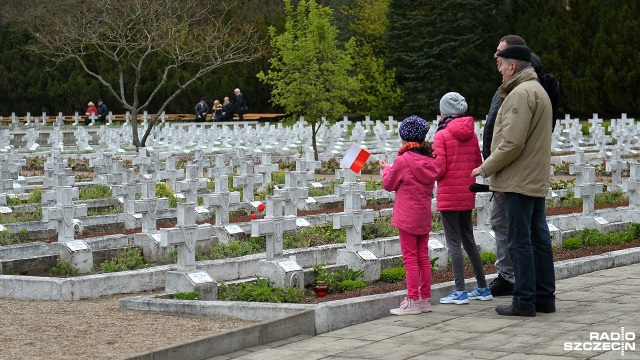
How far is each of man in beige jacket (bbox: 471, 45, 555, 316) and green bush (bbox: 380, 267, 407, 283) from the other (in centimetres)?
256

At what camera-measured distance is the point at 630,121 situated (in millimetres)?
36844

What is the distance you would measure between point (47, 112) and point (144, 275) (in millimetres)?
49206

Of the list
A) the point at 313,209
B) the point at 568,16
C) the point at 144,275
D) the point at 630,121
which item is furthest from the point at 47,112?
the point at 144,275

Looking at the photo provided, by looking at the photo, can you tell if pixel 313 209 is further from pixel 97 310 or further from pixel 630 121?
pixel 630 121

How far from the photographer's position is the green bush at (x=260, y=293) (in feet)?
32.8

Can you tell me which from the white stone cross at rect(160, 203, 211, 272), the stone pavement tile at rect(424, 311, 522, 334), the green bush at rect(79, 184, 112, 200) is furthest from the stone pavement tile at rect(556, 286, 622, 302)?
the green bush at rect(79, 184, 112, 200)

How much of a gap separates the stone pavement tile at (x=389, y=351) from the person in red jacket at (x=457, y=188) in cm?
166

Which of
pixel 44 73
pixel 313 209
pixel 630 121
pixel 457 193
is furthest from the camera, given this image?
pixel 44 73

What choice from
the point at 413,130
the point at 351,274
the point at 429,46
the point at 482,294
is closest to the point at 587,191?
the point at 351,274

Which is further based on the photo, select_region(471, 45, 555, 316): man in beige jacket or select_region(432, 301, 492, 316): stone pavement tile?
select_region(432, 301, 492, 316): stone pavement tile

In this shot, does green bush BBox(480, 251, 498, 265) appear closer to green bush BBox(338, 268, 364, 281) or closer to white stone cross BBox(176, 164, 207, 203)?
green bush BBox(338, 268, 364, 281)

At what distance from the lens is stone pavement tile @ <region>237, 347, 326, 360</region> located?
792 cm

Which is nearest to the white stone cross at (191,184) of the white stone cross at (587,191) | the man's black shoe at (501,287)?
the white stone cross at (587,191)

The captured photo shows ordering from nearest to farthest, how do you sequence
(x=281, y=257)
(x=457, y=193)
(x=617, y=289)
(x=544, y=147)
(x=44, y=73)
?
(x=544, y=147) → (x=457, y=193) → (x=617, y=289) → (x=281, y=257) → (x=44, y=73)
